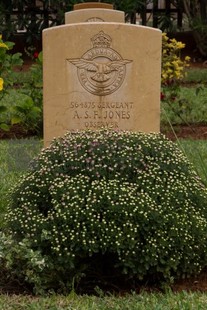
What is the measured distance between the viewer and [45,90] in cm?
641

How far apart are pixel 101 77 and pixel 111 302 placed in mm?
3026

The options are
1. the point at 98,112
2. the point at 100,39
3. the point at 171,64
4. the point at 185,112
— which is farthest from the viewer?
the point at 185,112

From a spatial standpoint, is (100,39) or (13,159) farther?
(13,159)

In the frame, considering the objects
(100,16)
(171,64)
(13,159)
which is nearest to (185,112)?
(171,64)

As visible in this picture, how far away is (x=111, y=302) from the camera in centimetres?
363

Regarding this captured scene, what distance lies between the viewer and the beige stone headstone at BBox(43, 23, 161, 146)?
247 inches

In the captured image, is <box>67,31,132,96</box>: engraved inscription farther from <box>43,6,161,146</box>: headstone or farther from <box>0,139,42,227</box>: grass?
<box>0,139,42,227</box>: grass

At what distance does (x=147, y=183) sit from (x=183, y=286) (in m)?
0.61

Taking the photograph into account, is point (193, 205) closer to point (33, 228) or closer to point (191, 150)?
point (33, 228)

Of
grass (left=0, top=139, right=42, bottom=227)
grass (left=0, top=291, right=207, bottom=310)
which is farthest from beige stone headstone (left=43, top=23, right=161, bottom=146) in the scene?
grass (left=0, top=291, right=207, bottom=310)

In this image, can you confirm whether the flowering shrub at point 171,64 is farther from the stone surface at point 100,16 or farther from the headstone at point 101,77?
the headstone at point 101,77

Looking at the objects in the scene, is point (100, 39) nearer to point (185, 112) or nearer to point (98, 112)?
point (98, 112)

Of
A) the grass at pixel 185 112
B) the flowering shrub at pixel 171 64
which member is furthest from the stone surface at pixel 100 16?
the grass at pixel 185 112

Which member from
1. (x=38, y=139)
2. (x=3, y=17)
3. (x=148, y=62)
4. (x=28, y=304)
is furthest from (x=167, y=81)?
(x=3, y=17)
